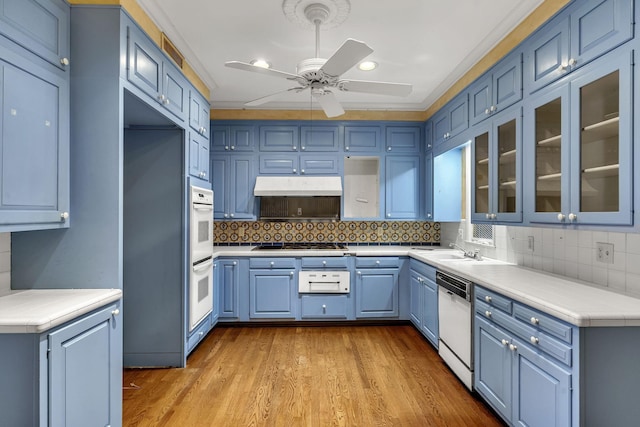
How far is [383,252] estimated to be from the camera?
4035 mm

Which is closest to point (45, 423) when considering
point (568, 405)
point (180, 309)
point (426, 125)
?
point (180, 309)

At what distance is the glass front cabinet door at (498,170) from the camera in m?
2.41

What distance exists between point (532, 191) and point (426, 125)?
2.35m

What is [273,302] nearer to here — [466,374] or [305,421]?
[305,421]

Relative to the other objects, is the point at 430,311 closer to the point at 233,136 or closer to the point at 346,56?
the point at 346,56

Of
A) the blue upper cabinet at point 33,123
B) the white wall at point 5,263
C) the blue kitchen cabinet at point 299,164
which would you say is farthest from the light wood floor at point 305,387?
the blue kitchen cabinet at point 299,164

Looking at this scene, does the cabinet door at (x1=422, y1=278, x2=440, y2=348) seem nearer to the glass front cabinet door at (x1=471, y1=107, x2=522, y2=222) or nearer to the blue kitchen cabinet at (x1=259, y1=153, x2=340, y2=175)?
the glass front cabinet door at (x1=471, y1=107, x2=522, y2=222)

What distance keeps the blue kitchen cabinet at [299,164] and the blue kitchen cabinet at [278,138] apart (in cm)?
10

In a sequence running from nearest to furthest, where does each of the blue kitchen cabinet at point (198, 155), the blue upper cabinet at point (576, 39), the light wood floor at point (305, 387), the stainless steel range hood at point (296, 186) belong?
the blue upper cabinet at point (576, 39), the light wood floor at point (305, 387), the blue kitchen cabinet at point (198, 155), the stainless steel range hood at point (296, 186)

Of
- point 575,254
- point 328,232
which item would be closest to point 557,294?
point 575,254

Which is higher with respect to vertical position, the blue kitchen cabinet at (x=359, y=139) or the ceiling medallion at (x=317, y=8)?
the ceiling medallion at (x=317, y=8)

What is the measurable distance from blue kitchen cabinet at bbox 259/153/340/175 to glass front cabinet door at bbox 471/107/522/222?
1.80m

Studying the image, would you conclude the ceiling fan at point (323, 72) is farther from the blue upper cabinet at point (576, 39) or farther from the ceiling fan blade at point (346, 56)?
the blue upper cabinet at point (576, 39)

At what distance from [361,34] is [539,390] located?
8.38 ft
